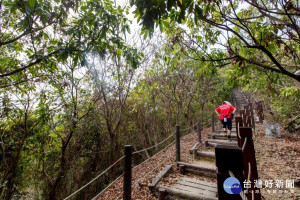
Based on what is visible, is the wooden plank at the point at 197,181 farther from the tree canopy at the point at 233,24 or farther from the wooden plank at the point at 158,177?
the tree canopy at the point at 233,24

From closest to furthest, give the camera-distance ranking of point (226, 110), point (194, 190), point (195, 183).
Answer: point (194, 190) → point (195, 183) → point (226, 110)

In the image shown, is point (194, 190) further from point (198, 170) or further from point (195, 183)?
point (198, 170)

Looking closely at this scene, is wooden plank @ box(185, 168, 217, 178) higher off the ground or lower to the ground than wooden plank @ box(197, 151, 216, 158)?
lower

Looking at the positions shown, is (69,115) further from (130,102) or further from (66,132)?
(130,102)

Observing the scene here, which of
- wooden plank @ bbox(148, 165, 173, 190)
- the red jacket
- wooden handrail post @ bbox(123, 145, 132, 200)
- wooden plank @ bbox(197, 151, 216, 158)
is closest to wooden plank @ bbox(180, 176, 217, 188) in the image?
wooden plank @ bbox(148, 165, 173, 190)

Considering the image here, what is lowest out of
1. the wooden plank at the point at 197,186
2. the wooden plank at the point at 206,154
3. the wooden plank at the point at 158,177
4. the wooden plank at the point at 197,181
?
the wooden plank at the point at 197,186

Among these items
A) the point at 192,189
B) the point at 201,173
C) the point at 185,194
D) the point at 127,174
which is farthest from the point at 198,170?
the point at 127,174

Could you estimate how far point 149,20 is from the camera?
170 cm
